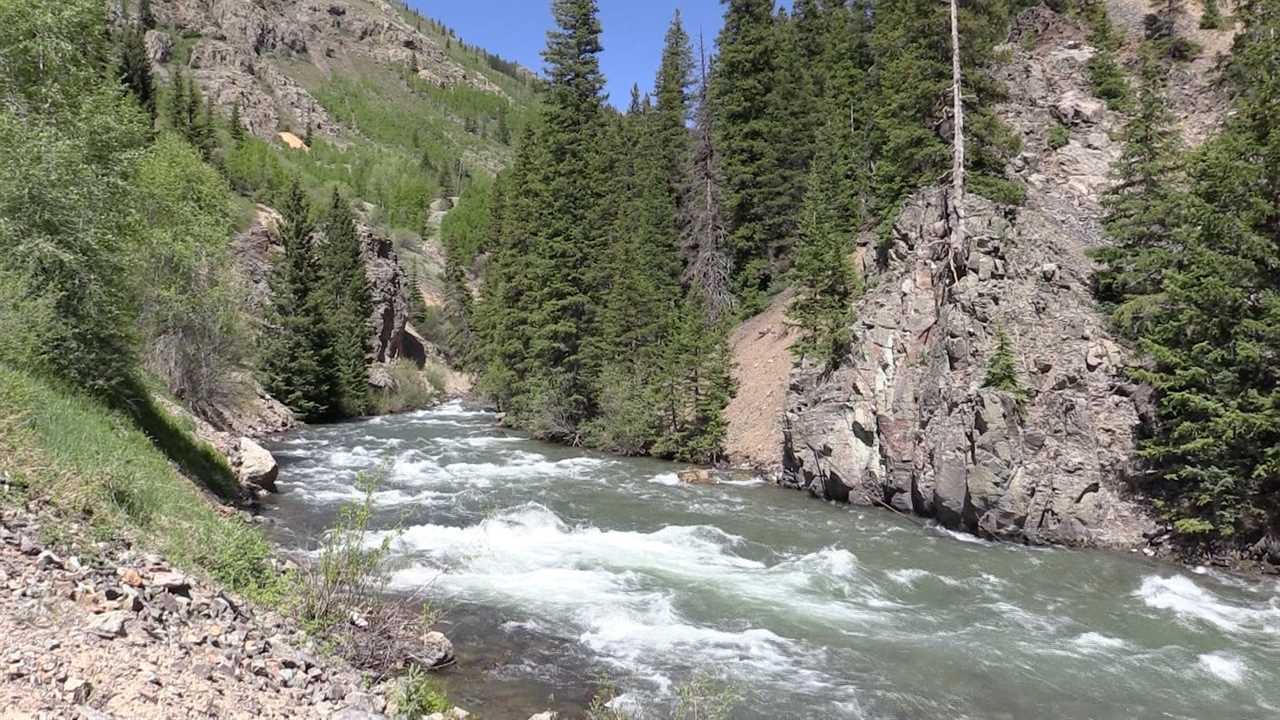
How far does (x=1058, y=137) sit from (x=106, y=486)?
31.0 m

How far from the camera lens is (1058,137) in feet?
93.5

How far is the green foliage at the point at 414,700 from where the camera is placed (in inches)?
266

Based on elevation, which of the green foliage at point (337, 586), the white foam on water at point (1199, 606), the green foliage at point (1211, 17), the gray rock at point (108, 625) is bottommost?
Answer: the white foam on water at point (1199, 606)

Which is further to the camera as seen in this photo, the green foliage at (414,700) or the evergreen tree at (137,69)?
the evergreen tree at (137,69)

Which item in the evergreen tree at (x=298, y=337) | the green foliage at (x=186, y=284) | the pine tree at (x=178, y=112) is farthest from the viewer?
the pine tree at (x=178, y=112)

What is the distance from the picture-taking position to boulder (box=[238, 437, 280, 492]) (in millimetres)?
18597

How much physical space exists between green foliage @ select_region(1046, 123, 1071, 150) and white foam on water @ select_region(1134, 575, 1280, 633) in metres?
19.3

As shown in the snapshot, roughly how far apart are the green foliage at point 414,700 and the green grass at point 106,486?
1.97 metres

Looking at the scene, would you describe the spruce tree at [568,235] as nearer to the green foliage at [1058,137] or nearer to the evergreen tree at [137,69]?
the green foliage at [1058,137]

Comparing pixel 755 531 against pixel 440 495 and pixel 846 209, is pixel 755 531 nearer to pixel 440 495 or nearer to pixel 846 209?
pixel 440 495

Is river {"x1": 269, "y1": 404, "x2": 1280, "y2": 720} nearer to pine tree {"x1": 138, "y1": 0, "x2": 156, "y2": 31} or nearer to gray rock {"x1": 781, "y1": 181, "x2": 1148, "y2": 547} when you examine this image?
gray rock {"x1": 781, "y1": 181, "x2": 1148, "y2": 547}

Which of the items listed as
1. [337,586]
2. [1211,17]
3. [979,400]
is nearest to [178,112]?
[979,400]

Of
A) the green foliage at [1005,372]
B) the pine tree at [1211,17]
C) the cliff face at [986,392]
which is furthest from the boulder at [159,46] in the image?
the green foliage at [1005,372]

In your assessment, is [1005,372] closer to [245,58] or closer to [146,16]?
[146,16]
